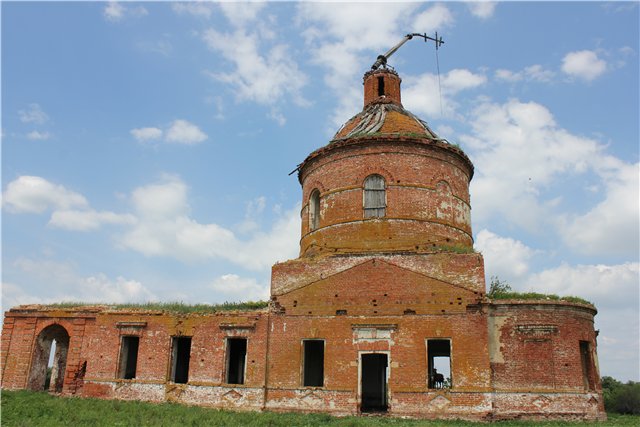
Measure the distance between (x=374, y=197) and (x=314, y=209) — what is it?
260 cm

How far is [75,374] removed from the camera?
18.2 metres

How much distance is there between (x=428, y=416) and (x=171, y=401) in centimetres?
795

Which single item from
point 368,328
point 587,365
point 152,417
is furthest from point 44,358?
point 587,365

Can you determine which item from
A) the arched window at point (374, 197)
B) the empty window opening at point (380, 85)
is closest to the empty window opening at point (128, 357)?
the arched window at point (374, 197)

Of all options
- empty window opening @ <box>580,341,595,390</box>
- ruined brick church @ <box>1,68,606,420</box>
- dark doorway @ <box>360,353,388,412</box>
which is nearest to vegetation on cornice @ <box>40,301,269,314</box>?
ruined brick church @ <box>1,68,606,420</box>

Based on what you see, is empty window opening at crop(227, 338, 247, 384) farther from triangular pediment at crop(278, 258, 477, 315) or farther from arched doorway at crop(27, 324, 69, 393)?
arched doorway at crop(27, 324, 69, 393)

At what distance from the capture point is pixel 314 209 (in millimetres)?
19531

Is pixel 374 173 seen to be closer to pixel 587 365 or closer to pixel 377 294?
pixel 377 294

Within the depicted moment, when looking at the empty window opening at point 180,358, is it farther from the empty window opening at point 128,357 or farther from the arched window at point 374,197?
the arched window at point 374,197

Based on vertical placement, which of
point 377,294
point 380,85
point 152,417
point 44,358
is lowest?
point 152,417

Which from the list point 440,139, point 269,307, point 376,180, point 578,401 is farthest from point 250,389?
point 440,139

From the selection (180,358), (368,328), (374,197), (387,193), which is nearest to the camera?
(368,328)

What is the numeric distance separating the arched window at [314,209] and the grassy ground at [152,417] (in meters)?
6.76

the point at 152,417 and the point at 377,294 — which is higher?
the point at 377,294
